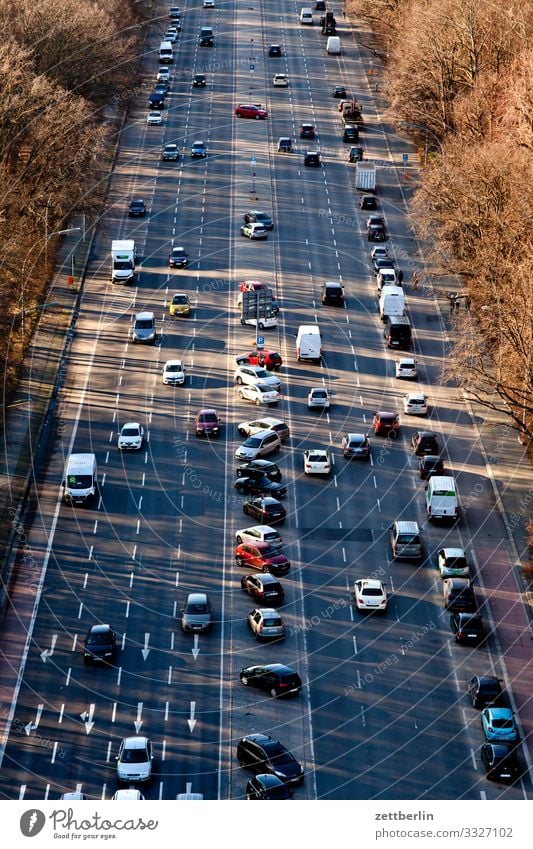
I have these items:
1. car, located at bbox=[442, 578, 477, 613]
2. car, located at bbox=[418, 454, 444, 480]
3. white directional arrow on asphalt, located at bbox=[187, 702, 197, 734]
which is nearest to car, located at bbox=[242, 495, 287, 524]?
car, located at bbox=[418, 454, 444, 480]

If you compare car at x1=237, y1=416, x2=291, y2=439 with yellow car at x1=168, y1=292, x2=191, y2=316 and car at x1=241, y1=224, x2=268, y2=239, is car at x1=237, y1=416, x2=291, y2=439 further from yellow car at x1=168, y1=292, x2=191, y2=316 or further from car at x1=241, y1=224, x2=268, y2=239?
car at x1=241, y1=224, x2=268, y2=239

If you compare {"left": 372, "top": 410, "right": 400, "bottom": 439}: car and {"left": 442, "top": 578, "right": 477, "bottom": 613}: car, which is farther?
{"left": 372, "top": 410, "right": 400, "bottom": 439}: car

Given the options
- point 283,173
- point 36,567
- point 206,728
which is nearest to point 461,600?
point 206,728

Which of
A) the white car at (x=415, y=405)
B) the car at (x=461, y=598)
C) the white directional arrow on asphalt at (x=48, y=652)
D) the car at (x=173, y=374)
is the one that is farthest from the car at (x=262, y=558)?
the car at (x=173, y=374)

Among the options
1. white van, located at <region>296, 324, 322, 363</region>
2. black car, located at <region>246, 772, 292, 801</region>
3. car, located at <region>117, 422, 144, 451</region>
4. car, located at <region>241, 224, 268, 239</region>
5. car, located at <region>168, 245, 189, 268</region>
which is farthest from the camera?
car, located at <region>241, 224, 268, 239</region>

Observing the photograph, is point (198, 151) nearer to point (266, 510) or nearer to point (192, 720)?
point (266, 510)

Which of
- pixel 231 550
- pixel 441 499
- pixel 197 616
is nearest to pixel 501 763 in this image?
pixel 197 616

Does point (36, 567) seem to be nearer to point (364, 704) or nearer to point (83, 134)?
point (364, 704)
